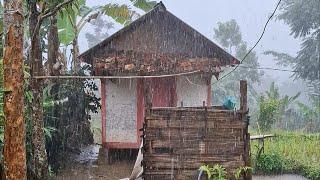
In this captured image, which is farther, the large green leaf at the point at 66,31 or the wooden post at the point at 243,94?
the large green leaf at the point at 66,31

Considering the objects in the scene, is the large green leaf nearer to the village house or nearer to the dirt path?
the village house

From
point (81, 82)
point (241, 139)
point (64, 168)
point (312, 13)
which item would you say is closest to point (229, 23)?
point (312, 13)

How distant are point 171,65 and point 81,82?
335cm

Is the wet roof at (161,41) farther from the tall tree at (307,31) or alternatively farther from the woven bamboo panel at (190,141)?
the tall tree at (307,31)

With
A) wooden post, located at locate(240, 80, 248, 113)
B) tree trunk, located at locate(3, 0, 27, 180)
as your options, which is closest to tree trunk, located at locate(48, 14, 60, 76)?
wooden post, located at locate(240, 80, 248, 113)

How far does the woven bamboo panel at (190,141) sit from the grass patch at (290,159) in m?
4.18

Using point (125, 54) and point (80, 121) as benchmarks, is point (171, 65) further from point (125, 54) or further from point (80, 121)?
point (80, 121)

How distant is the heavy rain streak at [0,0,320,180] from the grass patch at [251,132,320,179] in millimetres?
28

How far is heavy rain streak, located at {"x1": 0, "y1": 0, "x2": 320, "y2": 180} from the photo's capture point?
6190 millimetres

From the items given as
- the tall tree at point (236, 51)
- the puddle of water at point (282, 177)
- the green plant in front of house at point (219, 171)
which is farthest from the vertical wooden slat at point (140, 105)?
the tall tree at point (236, 51)

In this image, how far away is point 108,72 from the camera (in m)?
10.9

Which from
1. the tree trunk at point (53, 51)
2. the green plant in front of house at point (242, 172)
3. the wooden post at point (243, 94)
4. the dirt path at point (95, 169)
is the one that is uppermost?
the tree trunk at point (53, 51)

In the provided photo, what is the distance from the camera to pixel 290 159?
38.7ft

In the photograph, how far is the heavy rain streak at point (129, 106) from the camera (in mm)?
6190
